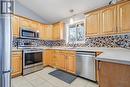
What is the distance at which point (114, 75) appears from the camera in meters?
1.21

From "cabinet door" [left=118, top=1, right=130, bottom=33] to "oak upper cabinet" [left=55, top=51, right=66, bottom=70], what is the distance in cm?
209

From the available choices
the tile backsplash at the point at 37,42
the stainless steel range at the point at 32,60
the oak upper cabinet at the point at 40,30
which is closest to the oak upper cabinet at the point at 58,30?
the tile backsplash at the point at 37,42

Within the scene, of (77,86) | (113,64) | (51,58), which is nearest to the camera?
(113,64)

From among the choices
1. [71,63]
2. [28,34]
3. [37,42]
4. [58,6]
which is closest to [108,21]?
[71,63]

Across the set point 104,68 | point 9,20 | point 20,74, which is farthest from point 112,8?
point 20,74

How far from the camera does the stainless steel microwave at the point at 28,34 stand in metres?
3.80

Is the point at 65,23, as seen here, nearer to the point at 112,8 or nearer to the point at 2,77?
the point at 112,8

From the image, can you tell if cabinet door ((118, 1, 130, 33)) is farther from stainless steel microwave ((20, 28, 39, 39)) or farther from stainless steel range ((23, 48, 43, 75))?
stainless steel microwave ((20, 28, 39, 39))

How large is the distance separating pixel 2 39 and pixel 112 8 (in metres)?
2.73

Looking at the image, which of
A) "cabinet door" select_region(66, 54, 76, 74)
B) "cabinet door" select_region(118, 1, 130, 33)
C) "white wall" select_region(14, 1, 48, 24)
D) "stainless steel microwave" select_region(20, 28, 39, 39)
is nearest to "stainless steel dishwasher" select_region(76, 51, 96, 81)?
"cabinet door" select_region(66, 54, 76, 74)

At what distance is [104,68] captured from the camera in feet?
4.34

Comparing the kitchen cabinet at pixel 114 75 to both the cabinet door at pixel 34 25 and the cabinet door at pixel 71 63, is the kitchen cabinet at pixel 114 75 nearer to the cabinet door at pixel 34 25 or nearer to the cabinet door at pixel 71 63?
the cabinet door at pixel 71 63

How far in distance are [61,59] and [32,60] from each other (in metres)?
1.06

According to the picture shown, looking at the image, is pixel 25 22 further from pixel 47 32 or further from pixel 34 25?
pixel 47 32
